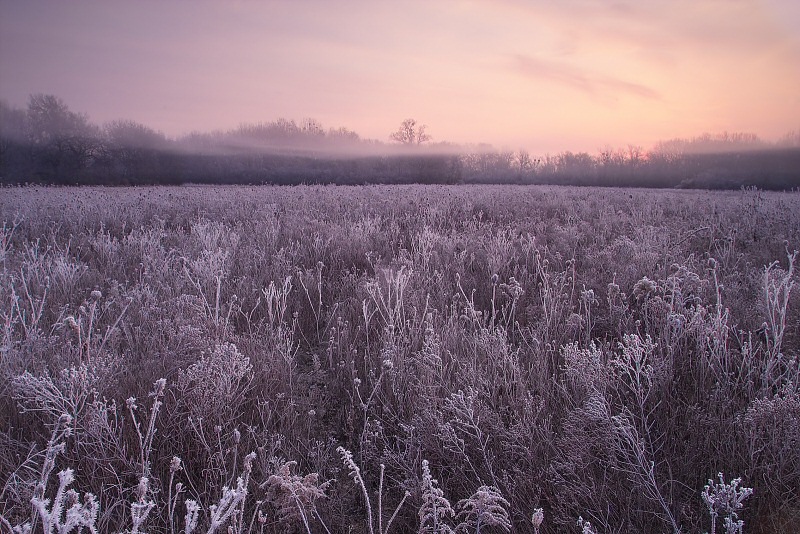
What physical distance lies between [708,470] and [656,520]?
0.38 m

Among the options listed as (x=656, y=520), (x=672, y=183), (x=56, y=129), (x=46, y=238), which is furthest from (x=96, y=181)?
(x=672, y=183)

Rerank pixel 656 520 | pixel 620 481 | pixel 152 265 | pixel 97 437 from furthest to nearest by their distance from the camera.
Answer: pixel 152 265 < pixel 97 437 < pixel 620 481 < pixel 656 520

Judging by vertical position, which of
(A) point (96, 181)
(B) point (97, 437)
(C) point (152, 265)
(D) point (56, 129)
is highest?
(D) point (56, 129)

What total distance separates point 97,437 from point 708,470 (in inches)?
104

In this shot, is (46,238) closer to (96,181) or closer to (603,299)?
(603,299)

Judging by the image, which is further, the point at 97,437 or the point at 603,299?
the point at 603,299

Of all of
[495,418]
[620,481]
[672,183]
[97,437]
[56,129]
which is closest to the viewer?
[620,481]

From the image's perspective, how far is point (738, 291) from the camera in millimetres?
3711

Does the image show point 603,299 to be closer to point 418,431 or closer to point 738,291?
point 738,291

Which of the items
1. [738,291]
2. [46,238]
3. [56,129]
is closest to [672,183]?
[738,291]

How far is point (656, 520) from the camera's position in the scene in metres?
1.64

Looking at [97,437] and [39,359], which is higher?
[39,359]

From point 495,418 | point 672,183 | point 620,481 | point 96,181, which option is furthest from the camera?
point 672,183

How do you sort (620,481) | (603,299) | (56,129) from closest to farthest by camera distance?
(620,481) < (603,299) < (56,129)
